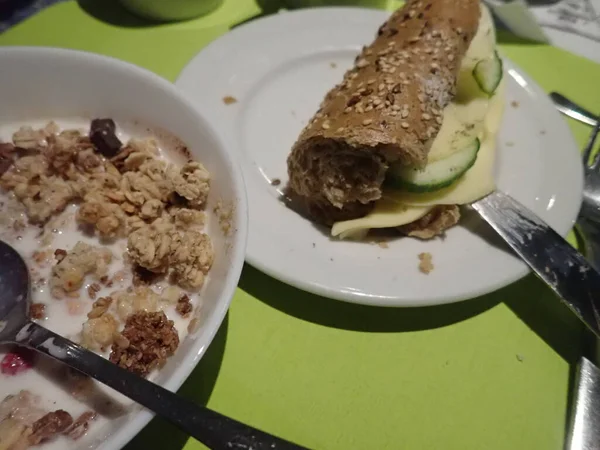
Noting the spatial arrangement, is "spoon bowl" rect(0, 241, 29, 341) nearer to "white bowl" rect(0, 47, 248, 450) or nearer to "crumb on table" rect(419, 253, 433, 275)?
"white bowl" rect(0, 47, 248, 450)

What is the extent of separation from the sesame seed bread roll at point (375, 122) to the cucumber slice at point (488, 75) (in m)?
0.05

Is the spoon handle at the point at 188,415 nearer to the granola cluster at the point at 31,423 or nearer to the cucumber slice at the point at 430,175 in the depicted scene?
the granola cluster at the point at 31,423

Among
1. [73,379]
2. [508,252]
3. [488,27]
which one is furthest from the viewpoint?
[488,27]

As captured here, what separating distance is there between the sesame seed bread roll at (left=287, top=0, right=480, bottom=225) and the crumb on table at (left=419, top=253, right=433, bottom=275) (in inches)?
5.6

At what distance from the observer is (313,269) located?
88 cm

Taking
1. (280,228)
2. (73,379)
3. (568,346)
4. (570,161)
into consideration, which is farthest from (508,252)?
(73,379)

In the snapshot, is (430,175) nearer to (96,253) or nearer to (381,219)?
(381,219)

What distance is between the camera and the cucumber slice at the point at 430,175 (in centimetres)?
98

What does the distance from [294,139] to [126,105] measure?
409 millimetres

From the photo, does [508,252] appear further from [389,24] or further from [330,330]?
[389,24]

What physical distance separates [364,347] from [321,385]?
0.10 m

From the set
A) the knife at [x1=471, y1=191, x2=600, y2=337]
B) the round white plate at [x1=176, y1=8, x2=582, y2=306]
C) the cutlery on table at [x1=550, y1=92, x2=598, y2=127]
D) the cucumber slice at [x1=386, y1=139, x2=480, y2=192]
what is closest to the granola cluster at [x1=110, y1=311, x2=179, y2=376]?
the round white plate at [x1=176, y1=8, x2=582, y2=306]

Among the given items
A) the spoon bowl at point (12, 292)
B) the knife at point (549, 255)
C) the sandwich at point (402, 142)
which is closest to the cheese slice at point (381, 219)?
the sandwich at point (402, 142)

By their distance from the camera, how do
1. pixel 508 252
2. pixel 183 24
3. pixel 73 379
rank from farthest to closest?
pixel 183 24 → pixel 508 252 → pixel 73 379
